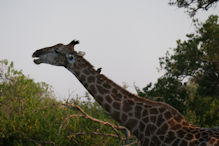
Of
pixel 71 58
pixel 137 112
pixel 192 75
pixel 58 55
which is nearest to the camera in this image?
pixel 137 112

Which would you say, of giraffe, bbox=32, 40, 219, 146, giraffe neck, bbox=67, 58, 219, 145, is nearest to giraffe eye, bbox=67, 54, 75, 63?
giraffe, bbox=32, 40, 219, 146

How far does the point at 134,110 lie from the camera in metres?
6.01

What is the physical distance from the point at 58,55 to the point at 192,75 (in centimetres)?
1607

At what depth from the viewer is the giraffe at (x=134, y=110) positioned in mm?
5551

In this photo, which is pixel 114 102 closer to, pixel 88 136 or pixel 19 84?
pixel 88 136

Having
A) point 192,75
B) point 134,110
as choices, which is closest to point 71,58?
point 134,110

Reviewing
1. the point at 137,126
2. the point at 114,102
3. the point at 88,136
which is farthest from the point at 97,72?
the point at 88,136

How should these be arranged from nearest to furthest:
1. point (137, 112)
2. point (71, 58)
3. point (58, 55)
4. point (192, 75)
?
1. point (137, 112)
2. point (71, 58)
3. point (58, 55)
4. point (192, 75)

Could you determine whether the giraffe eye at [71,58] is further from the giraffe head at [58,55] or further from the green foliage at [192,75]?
the green foliage at [192,75]

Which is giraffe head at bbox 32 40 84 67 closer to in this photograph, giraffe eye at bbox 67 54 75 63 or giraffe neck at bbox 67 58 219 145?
giraffe eye at bbox 67 54 75 63

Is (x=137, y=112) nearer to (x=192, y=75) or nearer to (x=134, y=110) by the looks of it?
(x=134, y=110)

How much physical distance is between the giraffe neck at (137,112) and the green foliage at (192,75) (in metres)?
14.6

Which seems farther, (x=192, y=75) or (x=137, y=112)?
(x=192, y=75)

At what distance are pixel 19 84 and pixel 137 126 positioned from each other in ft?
63.5
